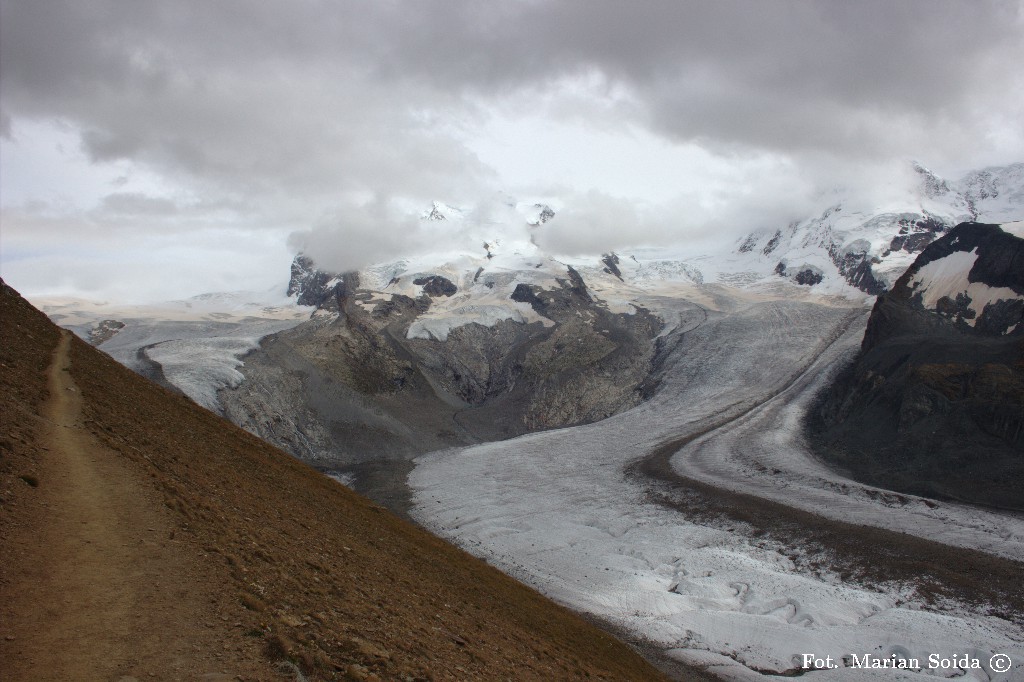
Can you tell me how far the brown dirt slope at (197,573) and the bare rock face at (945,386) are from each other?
121 ft

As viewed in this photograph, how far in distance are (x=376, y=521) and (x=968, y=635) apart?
20983 mm

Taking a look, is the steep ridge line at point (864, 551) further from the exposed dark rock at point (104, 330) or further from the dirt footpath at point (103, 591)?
the exposed dark rock at point (104, 330)

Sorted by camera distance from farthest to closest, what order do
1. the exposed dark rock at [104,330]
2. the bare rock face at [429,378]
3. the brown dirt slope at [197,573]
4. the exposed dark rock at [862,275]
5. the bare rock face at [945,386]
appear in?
the exposed dark rock at [862,275], the exposed dark rock at [104,330], the bare rock face at [429,378], the bare rock face at [945,386], the brown dirt slope at [197,573]

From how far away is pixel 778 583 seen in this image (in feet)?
88.6

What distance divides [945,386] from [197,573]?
59.4 meters

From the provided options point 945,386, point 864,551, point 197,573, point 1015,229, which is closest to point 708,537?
point 864,551

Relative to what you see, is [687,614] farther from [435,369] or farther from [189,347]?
[435,369]

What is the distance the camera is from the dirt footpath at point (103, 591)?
7.31 meters

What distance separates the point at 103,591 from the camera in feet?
28.0

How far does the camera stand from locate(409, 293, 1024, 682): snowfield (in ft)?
72.6

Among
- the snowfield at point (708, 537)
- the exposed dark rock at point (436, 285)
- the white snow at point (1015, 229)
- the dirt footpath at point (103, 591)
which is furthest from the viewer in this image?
the exposed dark rock at point (436, 285)

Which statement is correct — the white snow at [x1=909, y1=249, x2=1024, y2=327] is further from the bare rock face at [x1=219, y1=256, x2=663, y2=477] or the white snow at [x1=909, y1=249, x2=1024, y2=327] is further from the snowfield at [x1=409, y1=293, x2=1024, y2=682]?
the bare rock face at [x1=219, y1=256, x2=663, y2=477]

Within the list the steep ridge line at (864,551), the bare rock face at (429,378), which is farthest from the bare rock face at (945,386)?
the bare rock face at (429,378)

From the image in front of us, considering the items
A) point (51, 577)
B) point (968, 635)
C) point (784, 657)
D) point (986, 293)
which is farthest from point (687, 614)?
point (986, 293)
